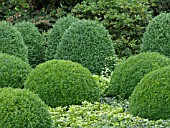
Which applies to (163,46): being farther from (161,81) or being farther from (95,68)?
(161,81)

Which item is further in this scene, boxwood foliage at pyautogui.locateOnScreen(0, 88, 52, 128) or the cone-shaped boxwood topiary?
the cone-shaped boxwood topiary

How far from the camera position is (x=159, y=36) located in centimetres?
882

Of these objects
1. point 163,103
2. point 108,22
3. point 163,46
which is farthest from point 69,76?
point 108,22

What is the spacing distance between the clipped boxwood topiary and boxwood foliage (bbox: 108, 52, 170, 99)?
862 millimetres

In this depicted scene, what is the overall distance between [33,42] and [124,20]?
2.10m

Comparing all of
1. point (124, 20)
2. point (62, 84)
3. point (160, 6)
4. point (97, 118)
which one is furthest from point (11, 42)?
point (160, 6)

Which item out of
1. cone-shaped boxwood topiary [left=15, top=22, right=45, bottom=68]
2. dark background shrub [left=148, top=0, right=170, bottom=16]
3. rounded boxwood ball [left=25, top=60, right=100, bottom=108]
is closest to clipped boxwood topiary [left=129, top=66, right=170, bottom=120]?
rounded boxwood ball [left=25, top=60, right=100, bottom=108]

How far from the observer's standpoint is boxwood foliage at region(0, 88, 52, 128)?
5574mm

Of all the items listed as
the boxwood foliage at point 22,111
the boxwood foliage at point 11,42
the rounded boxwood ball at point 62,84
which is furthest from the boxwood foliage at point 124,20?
the boxwood foliage at point 22,111

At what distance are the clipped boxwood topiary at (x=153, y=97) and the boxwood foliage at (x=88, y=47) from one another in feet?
8.11

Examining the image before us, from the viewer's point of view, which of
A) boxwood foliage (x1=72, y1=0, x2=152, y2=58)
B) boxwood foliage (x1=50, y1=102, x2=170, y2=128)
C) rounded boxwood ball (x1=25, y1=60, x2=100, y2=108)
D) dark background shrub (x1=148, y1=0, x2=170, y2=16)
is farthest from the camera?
dark background shrub (x1=148, y1=0, x2=170, y2=16)

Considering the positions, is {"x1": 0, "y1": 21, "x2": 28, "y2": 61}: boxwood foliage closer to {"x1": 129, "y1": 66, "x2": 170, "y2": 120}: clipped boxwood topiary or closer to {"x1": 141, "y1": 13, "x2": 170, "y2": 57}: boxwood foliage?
{"x1": 141, "y1": 13, "x2": 170, "y2": 57}: boxwood foliage

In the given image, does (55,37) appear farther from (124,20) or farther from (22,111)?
(22,111)

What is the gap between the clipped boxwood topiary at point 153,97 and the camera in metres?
6.08
